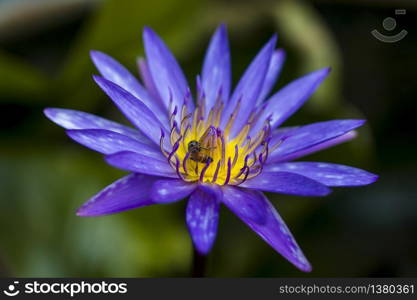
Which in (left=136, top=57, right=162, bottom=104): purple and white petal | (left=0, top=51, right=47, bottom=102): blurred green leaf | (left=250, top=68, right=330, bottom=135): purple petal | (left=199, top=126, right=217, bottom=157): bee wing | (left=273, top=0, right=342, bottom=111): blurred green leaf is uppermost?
(left=273, top=0, right=342, bottom=111): blurred green leaf

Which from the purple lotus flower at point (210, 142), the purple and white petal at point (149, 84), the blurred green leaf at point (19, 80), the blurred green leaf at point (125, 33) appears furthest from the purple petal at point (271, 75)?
the blurred green leaf at point (19, 80)

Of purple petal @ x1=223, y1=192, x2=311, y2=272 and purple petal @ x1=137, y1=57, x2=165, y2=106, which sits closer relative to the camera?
purple petal @ x1=223, y1=192, x2=311, y2=272

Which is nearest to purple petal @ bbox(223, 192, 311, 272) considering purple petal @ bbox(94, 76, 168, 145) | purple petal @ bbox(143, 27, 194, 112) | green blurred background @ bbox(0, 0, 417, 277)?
purple petal @ bbox(94, 76, 168, 145)

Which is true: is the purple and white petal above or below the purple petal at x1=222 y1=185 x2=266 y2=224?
above

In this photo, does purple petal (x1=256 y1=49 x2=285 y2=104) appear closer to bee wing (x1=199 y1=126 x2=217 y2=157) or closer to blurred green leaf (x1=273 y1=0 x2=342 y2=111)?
bee wing (x1=199 y1=126 x2=217 y2=157)

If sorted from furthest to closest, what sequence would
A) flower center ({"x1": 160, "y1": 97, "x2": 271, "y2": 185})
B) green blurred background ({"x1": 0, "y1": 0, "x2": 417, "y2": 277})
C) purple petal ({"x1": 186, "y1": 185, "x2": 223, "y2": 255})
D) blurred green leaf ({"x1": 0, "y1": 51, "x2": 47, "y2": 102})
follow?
blurred green leaf ({"x1": 0, "y1": 51, "x2": 47, "y2": 102})
green blurred background ({"x1": 0, "y1": 0, "x2": 417, "y2": 277})
flower center ({"x1": 160, "y1": 97, "x2": 271, "y2": 185})
purple petal ({"x1": 186, "y1": 185, "x2": 223, "y2": 255})

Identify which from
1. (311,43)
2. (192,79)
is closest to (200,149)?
(192,79)

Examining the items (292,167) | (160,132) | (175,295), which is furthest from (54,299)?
(292,167)

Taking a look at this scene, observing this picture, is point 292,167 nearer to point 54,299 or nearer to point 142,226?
point 54,299
